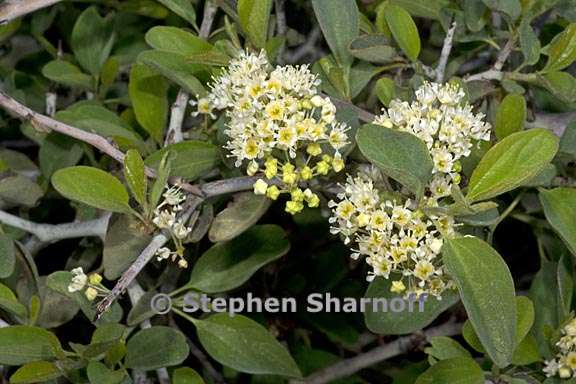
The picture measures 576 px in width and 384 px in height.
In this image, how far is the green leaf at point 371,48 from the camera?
52.1 inches

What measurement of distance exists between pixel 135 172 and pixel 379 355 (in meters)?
0.66

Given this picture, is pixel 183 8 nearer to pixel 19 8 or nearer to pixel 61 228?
pixel 19 8

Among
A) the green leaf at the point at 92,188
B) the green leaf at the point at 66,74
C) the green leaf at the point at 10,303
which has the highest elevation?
the green leaf at the point at 66,74

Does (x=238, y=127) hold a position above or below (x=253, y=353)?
above

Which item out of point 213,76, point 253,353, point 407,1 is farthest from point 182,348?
point 407,1

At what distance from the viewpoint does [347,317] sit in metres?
1.82

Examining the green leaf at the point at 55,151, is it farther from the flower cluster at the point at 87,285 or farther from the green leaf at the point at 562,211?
the green leaf at the point at 562,211

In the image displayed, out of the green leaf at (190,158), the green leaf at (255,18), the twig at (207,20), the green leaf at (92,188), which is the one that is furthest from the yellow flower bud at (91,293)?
the twig at (207,20)

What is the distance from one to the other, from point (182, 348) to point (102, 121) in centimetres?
41

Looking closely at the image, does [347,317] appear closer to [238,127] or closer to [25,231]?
[25,231]

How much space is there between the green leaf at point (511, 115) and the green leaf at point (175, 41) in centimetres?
45

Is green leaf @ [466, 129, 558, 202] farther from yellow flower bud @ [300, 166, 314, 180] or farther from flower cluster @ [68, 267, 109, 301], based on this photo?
flower cluster @ [68, 267, 109, 301]

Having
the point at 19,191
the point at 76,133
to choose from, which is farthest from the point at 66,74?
the point at 76,133

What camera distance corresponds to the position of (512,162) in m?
1.10
